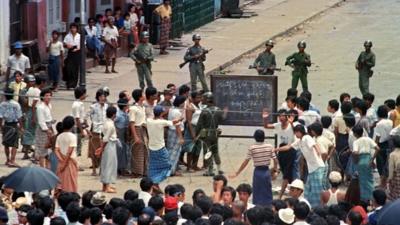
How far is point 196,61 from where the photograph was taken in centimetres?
3086

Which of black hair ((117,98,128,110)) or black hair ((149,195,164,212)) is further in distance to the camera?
black hair ((117,98,128,110))

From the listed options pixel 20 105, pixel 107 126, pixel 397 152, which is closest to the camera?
pixel 397 152

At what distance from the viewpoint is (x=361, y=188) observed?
22125 mm

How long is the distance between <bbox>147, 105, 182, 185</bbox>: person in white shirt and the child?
10.2 ft

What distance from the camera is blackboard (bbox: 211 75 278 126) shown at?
25.8 meters

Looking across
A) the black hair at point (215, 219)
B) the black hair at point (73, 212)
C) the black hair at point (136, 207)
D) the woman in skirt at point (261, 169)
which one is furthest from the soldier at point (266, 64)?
the black hair at point (215, 219)

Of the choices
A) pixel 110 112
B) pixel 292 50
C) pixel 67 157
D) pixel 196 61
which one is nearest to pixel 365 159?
pixel 110 112

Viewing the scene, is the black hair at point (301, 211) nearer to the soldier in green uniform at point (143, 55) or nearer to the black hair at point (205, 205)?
the black hair at point (205, 205)

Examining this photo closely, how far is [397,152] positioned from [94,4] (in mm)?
15809

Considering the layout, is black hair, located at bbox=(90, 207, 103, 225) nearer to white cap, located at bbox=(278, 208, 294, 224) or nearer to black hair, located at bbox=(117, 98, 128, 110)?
white cap, located at bbox=(278, 208, 294, 224)

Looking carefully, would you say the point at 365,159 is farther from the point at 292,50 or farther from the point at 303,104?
the point at 292,50

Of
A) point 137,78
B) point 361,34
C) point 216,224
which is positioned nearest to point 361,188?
point 216,224

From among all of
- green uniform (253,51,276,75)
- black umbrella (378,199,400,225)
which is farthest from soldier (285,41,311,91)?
black umbrella (378,199,400,225)

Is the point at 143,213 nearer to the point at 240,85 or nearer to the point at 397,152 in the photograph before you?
the point at 397,152
